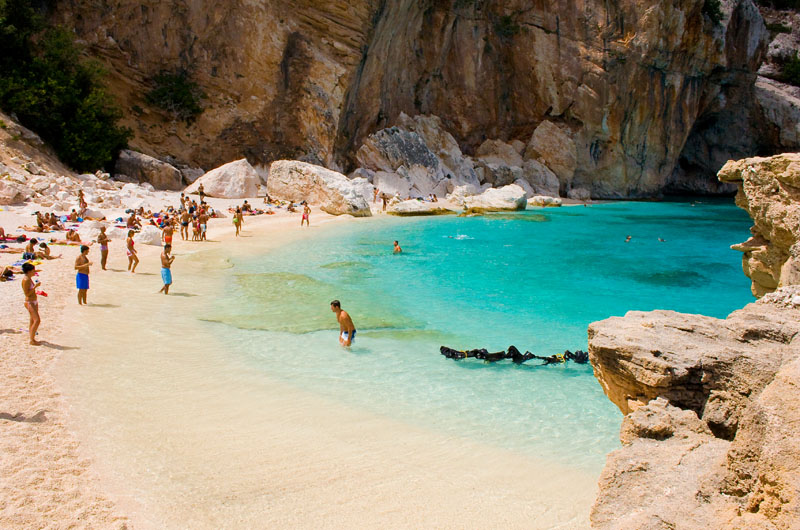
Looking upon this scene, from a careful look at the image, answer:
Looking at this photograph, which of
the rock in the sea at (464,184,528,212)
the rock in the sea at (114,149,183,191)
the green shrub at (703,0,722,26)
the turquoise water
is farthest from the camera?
the green shrub at (703,0,722,26)

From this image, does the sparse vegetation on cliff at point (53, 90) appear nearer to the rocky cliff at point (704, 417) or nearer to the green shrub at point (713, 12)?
the rocky cliff at point (704, 417)

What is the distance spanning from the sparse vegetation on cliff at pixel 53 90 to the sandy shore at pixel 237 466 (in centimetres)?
1953

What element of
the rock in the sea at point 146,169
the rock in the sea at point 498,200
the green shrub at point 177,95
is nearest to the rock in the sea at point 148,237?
the rock in the sea at point 146,169

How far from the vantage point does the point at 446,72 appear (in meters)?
45.7

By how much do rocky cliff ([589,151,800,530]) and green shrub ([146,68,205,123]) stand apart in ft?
99.0

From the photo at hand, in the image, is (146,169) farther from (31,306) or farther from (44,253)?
(31,306)

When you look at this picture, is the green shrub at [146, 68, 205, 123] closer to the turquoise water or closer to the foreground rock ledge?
the turquoise water

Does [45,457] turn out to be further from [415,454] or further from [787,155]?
[787,155]

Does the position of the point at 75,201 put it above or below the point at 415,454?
above

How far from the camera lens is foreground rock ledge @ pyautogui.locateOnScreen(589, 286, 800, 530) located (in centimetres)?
265

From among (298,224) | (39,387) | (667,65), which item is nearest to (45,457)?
(39,387)

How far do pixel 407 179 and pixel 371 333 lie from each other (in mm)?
28093

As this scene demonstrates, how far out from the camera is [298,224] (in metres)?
25.3

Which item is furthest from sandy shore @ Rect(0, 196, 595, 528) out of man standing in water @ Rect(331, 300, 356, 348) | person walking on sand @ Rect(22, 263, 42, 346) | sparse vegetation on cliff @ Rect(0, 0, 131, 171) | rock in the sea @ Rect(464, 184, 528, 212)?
rock in the sea @ Rect(464, 184, 528, 212)
